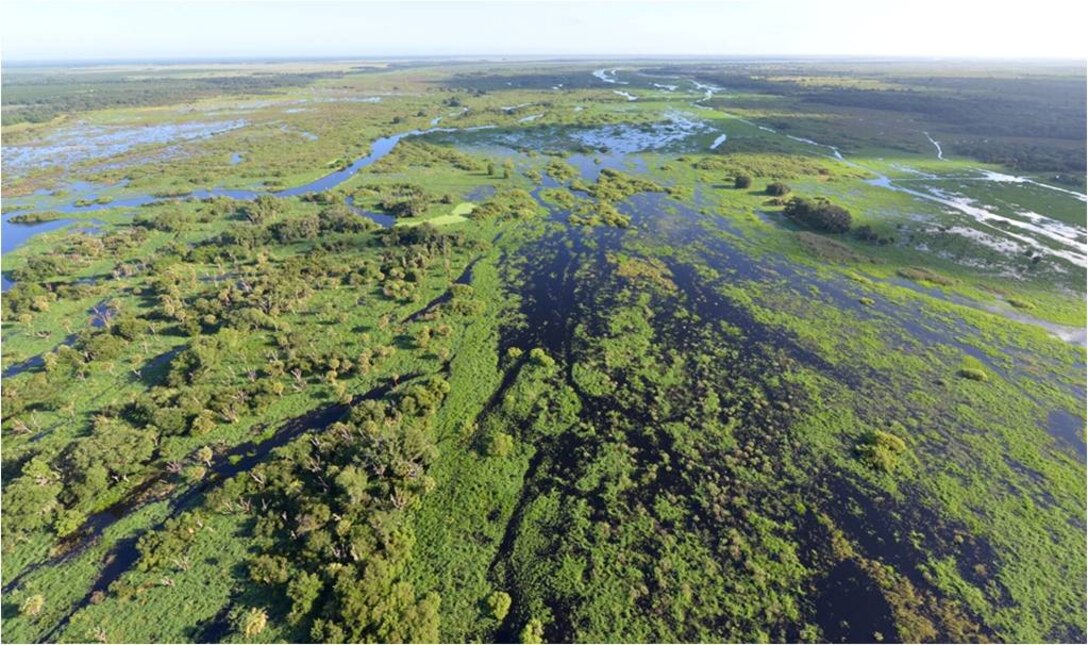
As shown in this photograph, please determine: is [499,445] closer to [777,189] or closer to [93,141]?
[777,189]

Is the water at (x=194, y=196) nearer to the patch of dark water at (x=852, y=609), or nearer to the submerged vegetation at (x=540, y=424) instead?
the submerged vegetation at (x=540, y=424)

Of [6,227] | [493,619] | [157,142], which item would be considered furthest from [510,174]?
[157,142]

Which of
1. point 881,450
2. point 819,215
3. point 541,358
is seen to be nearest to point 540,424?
point 541,358

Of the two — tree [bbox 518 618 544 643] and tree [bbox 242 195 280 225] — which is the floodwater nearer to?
tree [bbox 242 195 280 225]

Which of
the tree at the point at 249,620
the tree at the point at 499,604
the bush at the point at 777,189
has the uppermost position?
the bush at the point at 777,189

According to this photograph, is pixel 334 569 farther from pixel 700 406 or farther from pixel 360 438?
Result: pixel 700 406

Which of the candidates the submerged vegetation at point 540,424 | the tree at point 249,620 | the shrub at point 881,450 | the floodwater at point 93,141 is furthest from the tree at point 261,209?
the shrub at point 881,450

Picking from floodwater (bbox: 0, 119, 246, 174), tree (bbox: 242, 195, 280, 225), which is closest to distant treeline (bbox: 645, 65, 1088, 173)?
tree (bbox: 242, 195, 280, 225)
